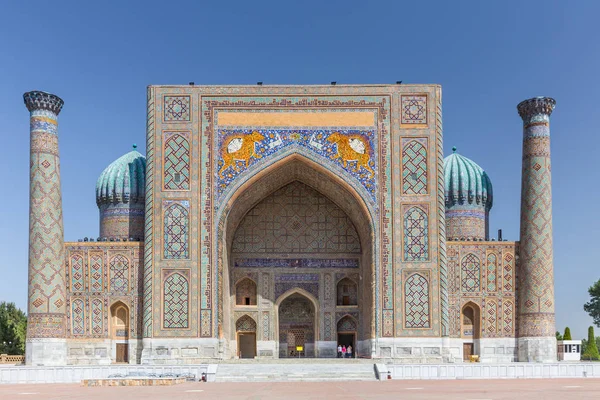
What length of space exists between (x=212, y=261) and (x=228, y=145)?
2.22 m

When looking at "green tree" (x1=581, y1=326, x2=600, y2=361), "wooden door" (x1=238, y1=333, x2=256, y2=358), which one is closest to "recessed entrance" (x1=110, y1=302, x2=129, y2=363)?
"wooden door" (x1=238, y1=333, x2=256, y2=358)

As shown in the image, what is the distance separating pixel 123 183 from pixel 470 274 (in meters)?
7.60

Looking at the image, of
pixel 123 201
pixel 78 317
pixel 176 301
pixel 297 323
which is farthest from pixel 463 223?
pixel 78 317

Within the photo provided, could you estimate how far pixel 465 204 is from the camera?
1786cm

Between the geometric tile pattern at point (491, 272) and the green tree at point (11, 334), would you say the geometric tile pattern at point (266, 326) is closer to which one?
the geometric tile pattern at point (491, 272)

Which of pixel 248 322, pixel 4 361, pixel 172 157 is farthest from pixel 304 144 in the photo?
pixel 4 361

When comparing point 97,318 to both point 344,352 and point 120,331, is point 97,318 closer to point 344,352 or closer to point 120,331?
point 120,331

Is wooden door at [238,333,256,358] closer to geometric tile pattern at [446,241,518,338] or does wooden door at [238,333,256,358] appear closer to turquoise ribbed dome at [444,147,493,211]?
geometric tile pattern at [446,241,518,338]

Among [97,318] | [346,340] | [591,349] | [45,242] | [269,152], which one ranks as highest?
[269,152]

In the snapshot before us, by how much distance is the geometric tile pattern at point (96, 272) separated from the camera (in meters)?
15.4

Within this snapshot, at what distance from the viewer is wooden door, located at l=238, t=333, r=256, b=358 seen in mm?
16922

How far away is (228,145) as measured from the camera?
15508 millimetres

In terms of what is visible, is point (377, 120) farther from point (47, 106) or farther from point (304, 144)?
point (47, 106)

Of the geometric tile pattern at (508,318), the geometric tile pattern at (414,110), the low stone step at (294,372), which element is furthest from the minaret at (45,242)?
the geometric tile pattern at (508,318)
